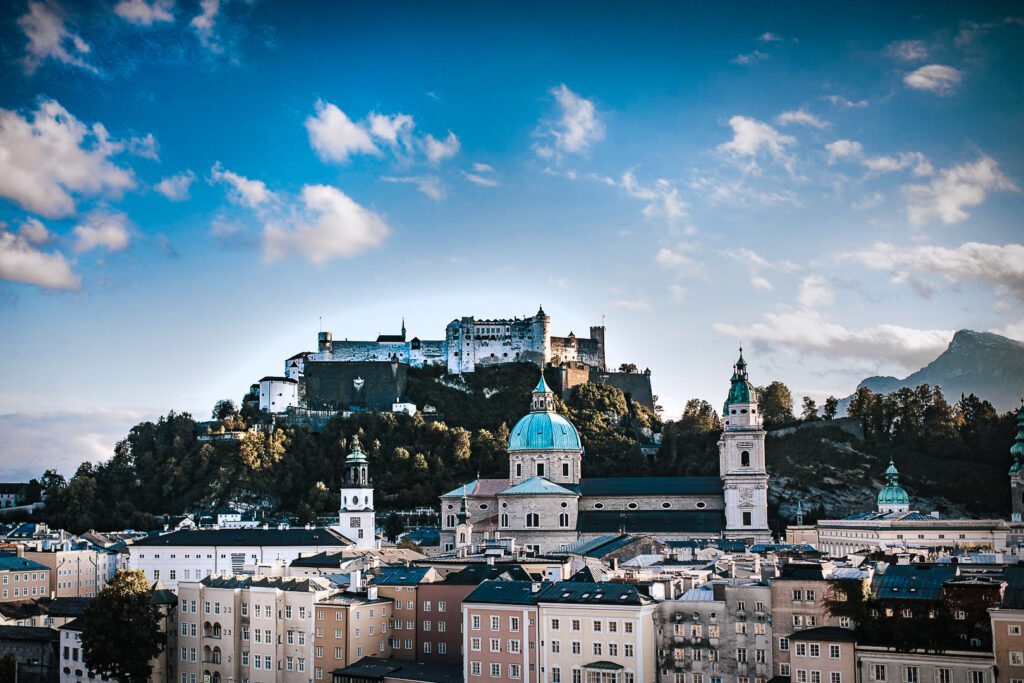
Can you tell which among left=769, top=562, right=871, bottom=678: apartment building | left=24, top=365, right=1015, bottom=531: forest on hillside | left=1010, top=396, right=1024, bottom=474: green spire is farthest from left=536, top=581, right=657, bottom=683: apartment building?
left=24, top=365, right=1015, bottom=531: forest on hillside

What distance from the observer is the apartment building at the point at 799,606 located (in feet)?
136

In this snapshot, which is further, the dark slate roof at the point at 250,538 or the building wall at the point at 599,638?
the dark slate roof at the point at 250,538

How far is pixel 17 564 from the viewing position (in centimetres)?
7519

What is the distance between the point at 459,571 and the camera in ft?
182

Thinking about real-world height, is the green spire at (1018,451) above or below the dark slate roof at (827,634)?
above

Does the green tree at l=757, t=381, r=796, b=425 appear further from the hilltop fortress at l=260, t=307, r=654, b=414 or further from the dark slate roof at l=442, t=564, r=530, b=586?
the dark slate roof at l=442, t=564, r=530, b=586

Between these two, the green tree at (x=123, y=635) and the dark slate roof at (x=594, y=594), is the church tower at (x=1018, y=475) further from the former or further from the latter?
the green tree at (x=123, y=635)

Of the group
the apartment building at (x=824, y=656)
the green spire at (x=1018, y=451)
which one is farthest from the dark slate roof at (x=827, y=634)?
the green spire at (x=1018, y=451)

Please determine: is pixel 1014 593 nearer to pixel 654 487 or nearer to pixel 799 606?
pixel 799 606

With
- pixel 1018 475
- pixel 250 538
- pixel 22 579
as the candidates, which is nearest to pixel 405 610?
pixel 250 538

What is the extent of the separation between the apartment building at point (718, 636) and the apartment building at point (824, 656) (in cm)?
175

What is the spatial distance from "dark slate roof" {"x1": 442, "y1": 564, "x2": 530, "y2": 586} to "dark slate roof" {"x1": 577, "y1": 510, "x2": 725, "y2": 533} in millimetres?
25478

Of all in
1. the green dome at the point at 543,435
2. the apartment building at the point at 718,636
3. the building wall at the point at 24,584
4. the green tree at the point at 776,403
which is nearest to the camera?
the apartment building at the point at 718,636

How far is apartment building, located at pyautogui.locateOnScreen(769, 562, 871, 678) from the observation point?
41.5 meters
